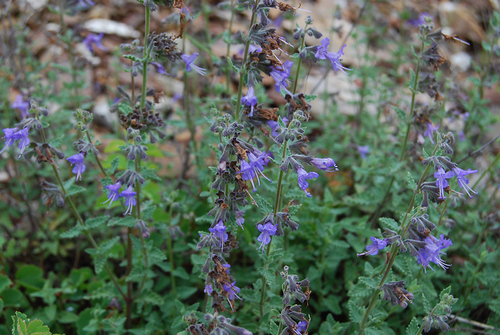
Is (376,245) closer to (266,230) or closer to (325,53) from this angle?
(266,230)

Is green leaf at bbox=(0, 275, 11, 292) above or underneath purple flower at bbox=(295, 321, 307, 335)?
underneath

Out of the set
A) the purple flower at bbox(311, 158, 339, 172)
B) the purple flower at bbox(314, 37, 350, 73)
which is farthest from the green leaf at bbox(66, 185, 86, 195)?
the purple flower at bbox(314, 37, 350, 73)

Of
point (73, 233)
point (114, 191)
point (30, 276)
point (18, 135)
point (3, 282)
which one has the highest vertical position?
point (18, 135)

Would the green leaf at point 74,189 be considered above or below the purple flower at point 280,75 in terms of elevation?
below

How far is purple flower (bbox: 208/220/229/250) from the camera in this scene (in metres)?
2.63

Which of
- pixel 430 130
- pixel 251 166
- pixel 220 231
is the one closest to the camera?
pixel 251 166

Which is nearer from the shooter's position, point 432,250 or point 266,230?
point 432,250

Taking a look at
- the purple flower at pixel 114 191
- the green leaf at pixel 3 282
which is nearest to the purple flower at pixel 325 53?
the purple flower at pixel 114 191

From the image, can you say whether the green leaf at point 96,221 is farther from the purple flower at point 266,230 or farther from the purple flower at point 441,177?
the purple flower at point 441,177

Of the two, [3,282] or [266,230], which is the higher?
[266,230]

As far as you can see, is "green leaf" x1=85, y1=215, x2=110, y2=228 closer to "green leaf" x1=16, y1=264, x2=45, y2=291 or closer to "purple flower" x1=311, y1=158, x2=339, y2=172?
"green leaf" x1=16, y1=264, x2=45, y2=291

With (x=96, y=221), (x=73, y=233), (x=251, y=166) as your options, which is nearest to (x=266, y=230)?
(x=251, y=166)

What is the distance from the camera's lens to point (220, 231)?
2.69 metres

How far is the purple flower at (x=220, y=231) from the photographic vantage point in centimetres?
263
